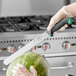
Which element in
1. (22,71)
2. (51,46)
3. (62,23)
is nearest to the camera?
(22,71)

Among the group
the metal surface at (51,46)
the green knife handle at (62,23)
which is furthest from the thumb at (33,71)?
the metal surface at (51,46)

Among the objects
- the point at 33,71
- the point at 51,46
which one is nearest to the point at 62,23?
the point at 33,71

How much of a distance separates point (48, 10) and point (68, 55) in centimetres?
72

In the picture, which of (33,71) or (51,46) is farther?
(51,46)

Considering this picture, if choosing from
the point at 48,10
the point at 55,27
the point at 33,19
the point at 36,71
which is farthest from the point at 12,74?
the point at 48,10

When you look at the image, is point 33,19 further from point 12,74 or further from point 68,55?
point 12,74

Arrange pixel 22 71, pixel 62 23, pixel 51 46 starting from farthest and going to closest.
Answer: pixel 51 46
pixel 62 23
pixel 22 71

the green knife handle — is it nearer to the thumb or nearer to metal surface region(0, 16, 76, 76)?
the thumb

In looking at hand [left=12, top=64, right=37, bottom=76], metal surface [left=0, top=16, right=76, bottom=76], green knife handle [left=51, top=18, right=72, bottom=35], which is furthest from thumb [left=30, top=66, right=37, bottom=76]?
metal surface [left=0, top=16, right=76, bottom=76]

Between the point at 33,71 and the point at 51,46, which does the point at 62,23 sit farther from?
the point at 51,46

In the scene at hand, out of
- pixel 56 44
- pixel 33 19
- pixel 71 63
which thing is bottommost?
pixel 71 63

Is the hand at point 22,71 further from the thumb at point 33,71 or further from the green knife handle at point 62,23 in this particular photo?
the green knife handle at point 62,23

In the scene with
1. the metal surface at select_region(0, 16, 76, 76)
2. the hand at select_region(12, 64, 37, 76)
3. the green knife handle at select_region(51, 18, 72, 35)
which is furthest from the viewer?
the metal surface at select_region(0, 16, 76, 76)

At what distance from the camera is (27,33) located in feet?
7.39
